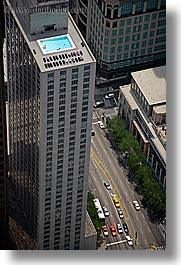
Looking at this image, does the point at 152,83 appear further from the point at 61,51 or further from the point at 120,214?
the point at 61,51

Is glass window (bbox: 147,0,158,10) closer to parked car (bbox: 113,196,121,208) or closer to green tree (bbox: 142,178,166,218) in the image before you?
green tree (bbox: 142,178,166,218)

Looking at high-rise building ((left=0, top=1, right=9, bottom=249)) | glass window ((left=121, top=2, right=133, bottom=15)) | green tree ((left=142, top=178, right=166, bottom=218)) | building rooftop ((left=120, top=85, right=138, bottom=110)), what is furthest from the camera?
glass window ((left=121, top=2, right=133, bottom=15))

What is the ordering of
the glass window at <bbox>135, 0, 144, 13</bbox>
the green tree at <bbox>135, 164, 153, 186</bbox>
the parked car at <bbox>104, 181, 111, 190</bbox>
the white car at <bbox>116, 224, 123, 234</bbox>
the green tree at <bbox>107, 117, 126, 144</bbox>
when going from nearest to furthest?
the white car at <bbox>116, 224, 123, 234</bbox> < the green tree at <bbox>135, 164, 153, 186</bbox> < the parked car at <bbox>104, 181, 111, 190</bbox> < the green tree at <bbox>107, 117, 126, 144</bbox> < the glass window at <bbox>135, 0, 144, 13</bbox>

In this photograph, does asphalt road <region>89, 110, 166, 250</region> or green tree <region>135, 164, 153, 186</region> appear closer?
asphalt road <region>89, 110, 166, 250</region>

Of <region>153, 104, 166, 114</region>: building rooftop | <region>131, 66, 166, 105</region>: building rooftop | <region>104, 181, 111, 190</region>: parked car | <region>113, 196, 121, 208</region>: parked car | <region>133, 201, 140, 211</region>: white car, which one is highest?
<region>131, 66, 166, 105</region>: building rooftop

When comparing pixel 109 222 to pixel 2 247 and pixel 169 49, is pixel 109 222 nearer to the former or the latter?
pixel 2 247

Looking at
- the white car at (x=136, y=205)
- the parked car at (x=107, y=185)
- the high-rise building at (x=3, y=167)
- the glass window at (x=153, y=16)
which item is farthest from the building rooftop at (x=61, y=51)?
the glass window at (x=153, y=16)

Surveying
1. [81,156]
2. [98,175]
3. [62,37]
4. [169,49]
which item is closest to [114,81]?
[98,175]

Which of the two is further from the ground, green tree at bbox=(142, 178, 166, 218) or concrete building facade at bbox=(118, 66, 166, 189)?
concrete building facade at bbox=(118, 66, 166, 189)

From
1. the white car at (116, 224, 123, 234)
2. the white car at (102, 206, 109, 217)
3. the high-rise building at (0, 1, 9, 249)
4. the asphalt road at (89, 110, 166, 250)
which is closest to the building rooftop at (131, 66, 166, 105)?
the asphalt road at (89, 110, 166, 250)
